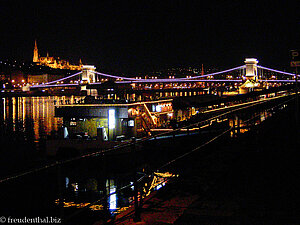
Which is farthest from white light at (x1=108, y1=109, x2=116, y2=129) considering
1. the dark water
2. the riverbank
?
the riverbank

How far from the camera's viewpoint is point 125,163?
2020 centimetres

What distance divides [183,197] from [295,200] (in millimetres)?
1673

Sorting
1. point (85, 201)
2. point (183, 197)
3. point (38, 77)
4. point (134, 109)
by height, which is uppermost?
point (38, 77)

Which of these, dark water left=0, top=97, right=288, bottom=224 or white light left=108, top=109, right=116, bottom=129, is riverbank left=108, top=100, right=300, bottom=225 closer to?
dark water left=0, top=97, right=288, bottom=224

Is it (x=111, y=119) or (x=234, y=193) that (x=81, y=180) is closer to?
(x=111, y=119)

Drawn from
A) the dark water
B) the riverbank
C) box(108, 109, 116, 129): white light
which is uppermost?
box(108, 109, 116, 129): white light

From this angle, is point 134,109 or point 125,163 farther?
point 134,109

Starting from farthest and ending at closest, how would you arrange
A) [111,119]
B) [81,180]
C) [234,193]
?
[111,119]
[81,180]
[234,193]

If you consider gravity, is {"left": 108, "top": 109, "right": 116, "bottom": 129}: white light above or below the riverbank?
above

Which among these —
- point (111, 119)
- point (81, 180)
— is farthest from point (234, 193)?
point (111, 119)

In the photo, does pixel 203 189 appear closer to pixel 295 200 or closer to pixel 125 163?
pixel 295 200

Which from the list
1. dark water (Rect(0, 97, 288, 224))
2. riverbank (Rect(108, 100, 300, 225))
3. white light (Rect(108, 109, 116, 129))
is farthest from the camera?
white light (Rect(108, 109, 116, 129))

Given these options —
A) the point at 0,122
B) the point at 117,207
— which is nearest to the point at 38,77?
the point at 0,122

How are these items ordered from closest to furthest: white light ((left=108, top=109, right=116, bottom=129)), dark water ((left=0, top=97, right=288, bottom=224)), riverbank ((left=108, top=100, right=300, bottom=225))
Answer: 1. riverbank ((left=108, top=100, right=300, bottom=225))
2. dark water ((left=0, top=97, right=288, bottom=224))
3. white light ((left=108, top=109, right=116, bottom=129))
